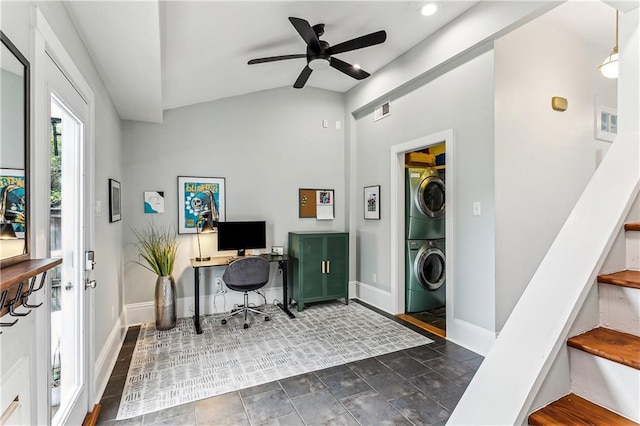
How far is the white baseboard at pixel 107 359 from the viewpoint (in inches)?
89.7

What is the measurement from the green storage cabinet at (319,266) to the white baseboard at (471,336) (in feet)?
5.24

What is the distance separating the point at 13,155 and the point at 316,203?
3851 mm

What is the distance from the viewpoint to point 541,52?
10.3ft

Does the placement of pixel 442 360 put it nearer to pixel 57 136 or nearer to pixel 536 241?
pixel 536 241

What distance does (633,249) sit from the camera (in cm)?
115

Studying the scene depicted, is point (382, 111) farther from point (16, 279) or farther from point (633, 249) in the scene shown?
point (16, 279)

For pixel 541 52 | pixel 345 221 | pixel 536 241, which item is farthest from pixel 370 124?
pixel 536 241

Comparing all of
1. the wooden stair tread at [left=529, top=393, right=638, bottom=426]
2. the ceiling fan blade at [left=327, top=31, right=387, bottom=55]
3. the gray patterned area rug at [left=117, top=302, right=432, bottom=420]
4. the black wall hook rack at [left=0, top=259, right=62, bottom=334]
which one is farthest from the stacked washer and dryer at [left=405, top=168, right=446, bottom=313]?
the black wall hook rack at [left=0, top=259, right=62, bottom=334]

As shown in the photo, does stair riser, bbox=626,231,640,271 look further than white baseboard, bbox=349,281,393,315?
No

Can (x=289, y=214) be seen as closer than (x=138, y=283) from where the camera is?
No

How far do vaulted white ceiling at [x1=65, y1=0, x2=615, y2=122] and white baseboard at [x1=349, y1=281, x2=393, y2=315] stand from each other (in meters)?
3.00

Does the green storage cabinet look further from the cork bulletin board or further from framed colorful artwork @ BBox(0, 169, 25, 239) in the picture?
framed colorful artwork @ BBox(0, 169, 25, 239)

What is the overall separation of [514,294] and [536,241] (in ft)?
1.88

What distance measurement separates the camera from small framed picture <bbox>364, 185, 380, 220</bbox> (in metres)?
4.40
